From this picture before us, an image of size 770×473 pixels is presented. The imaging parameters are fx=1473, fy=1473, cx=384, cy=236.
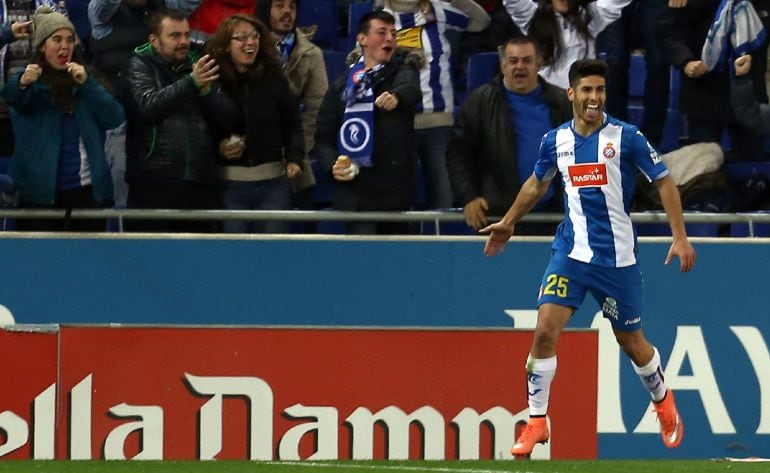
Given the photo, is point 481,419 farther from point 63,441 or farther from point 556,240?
point 63,441

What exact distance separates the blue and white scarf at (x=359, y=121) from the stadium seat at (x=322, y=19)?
1.72 metres

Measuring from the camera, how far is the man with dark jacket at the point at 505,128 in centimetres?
888

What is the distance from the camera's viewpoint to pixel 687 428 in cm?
923

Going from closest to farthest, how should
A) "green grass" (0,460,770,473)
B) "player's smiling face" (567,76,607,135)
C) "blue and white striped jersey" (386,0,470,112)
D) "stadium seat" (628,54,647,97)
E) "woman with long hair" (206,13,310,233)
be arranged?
"green grass" (0,460,770,473)
"player's smiling face" (567,76,607,135)
"woman with long hair" (206,13,310,233)
"blue and white striped jersey" (386,0,470,112)
"stadium seat" (628,54,647,97)

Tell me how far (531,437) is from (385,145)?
220 cm

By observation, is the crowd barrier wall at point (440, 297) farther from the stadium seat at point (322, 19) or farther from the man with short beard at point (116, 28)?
the stadium seat at point (322, 19)

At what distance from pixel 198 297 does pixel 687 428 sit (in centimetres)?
316

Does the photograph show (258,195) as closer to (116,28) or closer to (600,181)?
(116,28)

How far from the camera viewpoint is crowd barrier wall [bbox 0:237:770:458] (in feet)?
29.3

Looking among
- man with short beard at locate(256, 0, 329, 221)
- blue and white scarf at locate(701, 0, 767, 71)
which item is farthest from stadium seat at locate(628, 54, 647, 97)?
man with short beard at locate(256, 0, 329, 221)

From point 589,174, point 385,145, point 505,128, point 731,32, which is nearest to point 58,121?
point 385,145

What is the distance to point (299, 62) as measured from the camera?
9453mm

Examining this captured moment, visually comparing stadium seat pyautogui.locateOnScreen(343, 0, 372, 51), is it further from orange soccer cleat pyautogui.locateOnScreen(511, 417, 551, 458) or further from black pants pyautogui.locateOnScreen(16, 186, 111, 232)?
orange soccer cleat pyautogui.locateOnScreen(511, 417, 551, 458)

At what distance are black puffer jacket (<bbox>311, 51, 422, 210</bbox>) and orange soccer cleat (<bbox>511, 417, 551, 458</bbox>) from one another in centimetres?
194
